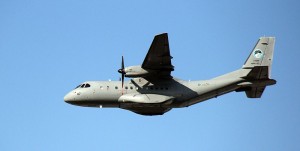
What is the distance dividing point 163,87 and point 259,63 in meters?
7.12

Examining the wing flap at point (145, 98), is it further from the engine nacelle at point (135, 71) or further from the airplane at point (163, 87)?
the engine nacelle at point (135, 71)

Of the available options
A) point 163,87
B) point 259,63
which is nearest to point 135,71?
point 163,87

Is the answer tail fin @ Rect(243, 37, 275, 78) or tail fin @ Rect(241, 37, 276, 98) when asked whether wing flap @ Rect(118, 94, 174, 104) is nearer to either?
tail fin @ Rect(241, 37, 276, 98)

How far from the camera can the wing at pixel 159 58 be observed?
32.7m

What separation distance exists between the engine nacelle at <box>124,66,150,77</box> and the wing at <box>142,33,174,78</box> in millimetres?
274

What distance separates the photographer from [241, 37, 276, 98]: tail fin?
35.4 metres

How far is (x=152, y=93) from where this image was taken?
35750mm

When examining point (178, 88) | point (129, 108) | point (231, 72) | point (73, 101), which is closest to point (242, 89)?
point (231, 72)

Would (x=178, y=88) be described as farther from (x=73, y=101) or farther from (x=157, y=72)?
(x=73, y=101)

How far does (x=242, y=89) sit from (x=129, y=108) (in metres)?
8.03

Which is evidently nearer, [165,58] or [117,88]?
[165,58]

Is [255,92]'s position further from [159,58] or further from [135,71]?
[135,71]

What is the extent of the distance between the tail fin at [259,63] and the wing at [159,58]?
5.47 m

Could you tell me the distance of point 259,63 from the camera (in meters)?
37.0
